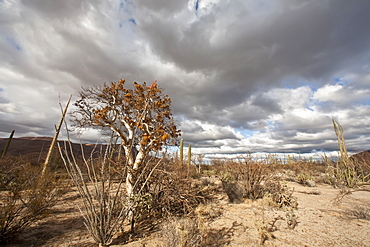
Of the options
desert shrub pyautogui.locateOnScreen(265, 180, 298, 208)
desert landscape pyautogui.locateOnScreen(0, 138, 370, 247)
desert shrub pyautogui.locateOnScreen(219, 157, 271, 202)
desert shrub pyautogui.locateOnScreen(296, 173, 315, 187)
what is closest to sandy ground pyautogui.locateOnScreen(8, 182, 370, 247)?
desert landscape pyautogui.locateOnScreen(0, 138, 370, 247)

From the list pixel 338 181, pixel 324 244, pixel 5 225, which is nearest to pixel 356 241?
pixel 324 244

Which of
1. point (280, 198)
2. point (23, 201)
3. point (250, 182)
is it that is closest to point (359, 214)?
point (280, 198)

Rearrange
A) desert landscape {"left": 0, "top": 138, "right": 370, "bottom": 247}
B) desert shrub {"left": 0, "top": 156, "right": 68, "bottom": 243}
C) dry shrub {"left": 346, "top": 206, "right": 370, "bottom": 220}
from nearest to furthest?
desert landscape {"left": 0, "top": 138, "right": 370, "bottom": 247}
desert shrub {"left": 0, "top": 156, "right": 68, "bottom": 243}
dry shrub {"left": 346, "top": 206, "right": 370, "bottom": 220}

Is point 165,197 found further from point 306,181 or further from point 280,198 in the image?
point 306,181

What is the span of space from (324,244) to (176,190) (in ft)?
11.8

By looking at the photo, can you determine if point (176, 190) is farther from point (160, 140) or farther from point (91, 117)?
point (91, 117)

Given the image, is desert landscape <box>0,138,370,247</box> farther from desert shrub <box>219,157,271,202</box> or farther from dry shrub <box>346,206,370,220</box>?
desert shrub <box>219,157,271,202</box>

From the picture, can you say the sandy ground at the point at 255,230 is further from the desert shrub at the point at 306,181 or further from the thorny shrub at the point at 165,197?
the desert shrub at the point at 306,181

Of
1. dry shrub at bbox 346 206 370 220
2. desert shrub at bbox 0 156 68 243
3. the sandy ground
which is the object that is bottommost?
the sandy ground

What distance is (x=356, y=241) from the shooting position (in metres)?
3.55

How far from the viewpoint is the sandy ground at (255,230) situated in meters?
3.69

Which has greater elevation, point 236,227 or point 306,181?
point 306,181

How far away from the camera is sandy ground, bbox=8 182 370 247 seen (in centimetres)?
369

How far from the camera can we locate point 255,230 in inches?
165
